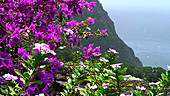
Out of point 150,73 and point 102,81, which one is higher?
point 102,81

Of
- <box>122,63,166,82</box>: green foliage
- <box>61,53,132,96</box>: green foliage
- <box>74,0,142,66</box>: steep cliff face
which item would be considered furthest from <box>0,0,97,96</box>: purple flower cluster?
<box>74,0,142,66</box>: steep cliff face

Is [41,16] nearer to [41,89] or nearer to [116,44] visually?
[41,89]

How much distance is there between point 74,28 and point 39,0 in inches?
28.8

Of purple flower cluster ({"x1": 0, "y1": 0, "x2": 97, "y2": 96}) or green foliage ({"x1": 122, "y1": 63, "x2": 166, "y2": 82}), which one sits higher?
purple flower cluster ({"x1": 0, "y1": 0, "x2": 97, "y2": 96})

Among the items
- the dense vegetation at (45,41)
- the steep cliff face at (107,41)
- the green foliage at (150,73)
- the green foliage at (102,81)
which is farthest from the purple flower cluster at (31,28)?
the steep cliff face at (107,41)

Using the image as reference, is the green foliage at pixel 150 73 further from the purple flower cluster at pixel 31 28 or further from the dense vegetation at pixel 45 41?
the purple flower cluster at pixel 31 28

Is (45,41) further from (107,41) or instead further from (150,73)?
(107,41)

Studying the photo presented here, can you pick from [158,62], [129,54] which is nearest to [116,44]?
[129,54]

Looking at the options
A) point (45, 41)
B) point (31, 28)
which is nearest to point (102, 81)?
point (45, 41)

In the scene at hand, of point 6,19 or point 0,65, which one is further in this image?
point 6,19

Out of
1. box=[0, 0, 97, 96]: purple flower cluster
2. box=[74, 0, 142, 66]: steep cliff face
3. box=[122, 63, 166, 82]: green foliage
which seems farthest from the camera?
box=[74, 0, 142, 66]: steep cliff face

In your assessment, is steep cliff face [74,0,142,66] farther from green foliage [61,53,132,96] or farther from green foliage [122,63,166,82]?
green foliage [61,53,132,96]

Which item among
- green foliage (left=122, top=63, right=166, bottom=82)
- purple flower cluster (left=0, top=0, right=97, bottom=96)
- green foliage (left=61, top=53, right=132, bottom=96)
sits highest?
purple flower cluster (left=0, top=0, right=97, bottom=96)

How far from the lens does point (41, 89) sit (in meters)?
1.59
